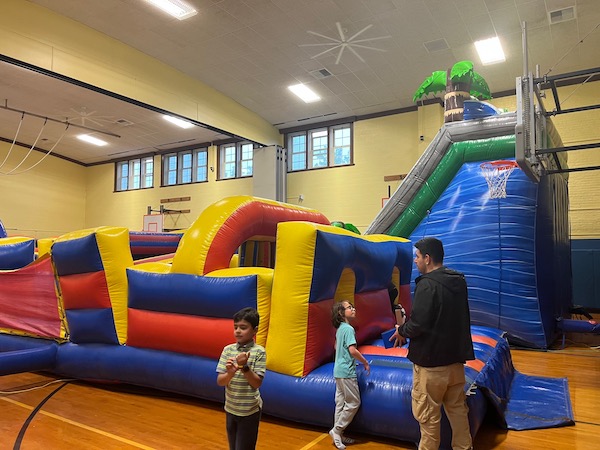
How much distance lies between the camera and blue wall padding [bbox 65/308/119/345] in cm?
385

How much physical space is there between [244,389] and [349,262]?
1.72 m

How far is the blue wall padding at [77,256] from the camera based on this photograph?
3.86 m

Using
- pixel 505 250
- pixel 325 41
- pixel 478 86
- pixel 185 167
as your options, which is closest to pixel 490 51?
pixel 478 86

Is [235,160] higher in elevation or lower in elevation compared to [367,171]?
higher

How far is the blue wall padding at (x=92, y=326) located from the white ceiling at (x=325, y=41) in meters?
5.31

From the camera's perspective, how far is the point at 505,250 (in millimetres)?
5395

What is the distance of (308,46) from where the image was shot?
8.38 m

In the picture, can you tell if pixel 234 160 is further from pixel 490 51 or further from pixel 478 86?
pixel 478 86

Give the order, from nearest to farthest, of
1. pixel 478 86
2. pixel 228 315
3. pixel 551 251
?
pixel 228 315 → pixel 551 251 → pixel 478 86

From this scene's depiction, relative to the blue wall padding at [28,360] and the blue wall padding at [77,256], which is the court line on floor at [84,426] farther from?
the blue wall padding at [77,256]

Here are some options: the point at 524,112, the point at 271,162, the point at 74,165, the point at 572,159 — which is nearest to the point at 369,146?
the point at 271,162

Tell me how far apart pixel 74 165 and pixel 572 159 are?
1527 cm

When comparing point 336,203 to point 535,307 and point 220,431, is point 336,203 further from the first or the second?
point 220,431

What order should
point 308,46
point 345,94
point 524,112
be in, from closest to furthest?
point 524,112 < point 308,46 < point 345,94
